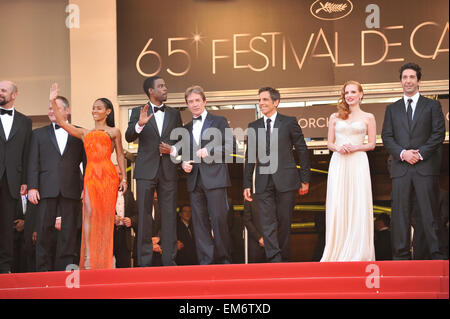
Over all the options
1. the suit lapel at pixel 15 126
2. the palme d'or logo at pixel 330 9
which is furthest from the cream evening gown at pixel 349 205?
the suit lapel at pixel 15 126

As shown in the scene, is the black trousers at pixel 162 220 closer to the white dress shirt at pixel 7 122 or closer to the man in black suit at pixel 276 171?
the man in black suit at pixel 276 171

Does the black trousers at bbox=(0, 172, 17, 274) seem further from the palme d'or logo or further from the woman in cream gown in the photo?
the palme d'or logo

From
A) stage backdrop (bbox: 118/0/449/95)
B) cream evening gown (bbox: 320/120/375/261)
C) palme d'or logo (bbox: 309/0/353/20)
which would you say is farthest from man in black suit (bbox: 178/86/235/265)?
palme d'or logo (bbox: 309/0/353/20)

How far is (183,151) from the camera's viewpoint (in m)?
6.16

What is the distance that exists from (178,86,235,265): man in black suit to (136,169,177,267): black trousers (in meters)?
0.19

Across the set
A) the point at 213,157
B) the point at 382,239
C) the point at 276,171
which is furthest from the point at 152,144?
the point at 382,239

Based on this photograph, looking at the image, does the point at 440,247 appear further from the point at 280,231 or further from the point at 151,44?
the point at 151,44

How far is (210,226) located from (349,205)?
1223 millimetres

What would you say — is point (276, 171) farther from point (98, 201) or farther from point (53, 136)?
point (53, 136)

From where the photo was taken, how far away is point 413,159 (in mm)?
5852

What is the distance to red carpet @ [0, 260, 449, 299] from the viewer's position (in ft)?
16.8

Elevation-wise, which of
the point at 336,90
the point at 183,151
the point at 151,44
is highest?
the point at 151,44
